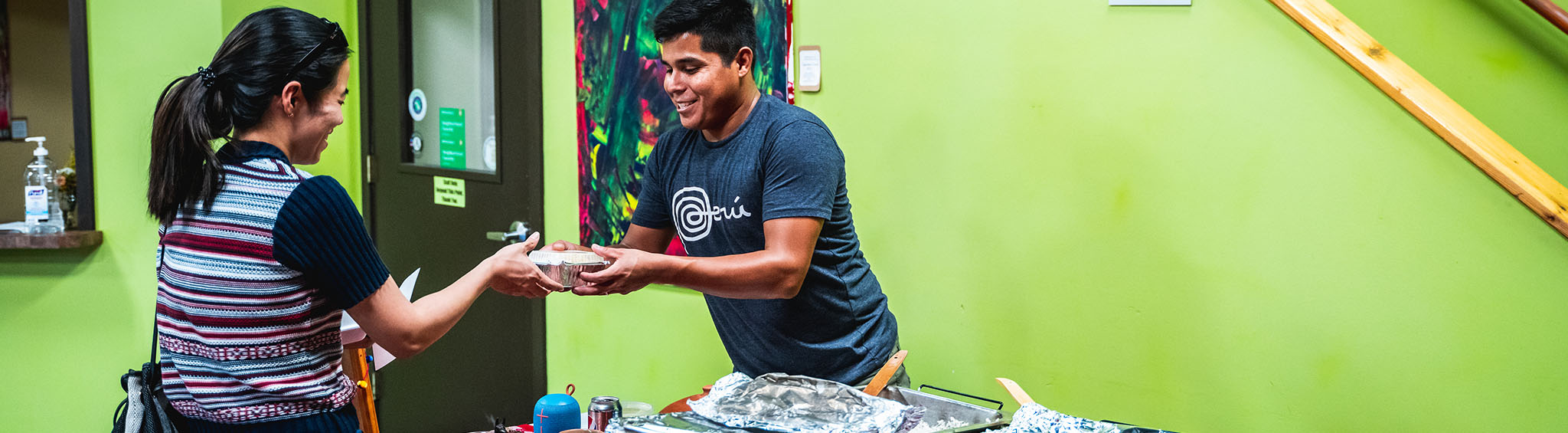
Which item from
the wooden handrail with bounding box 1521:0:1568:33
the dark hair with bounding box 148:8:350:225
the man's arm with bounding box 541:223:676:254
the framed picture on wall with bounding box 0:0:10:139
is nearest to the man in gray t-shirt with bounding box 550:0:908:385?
the man's arm with bounding box 541:223:676:254

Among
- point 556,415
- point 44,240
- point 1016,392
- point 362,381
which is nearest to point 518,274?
point 556,415

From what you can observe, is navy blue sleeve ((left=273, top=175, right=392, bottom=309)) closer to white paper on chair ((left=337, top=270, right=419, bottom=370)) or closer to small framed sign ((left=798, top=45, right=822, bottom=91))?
white paper on chair ((left=337, top=270, right=419, bottom=370))

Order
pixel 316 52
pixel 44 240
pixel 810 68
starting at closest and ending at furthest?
pixel 316 52 < pixel 810 68 < pixel 44 240

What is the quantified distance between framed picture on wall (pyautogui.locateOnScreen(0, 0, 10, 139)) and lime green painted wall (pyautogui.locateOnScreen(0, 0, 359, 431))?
1202 millimetres

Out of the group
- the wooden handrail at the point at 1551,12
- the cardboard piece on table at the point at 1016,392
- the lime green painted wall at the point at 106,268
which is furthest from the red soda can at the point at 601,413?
the lime green painted wall at the point at 106,268

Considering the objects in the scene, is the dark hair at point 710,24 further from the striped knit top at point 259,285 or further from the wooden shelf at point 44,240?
the wooden shelf at point 44,240

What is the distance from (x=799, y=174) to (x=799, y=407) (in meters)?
0.37

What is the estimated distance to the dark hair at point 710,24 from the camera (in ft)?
5.98

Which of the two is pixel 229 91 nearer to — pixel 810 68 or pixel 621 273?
pixel 621 273

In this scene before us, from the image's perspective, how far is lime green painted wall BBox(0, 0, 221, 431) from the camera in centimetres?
331

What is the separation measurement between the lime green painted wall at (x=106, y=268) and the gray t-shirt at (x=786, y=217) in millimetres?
2226

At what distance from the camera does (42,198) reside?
Result: 10.9 feet

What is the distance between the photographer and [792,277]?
173 centimetres

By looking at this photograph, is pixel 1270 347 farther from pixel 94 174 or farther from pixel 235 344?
pixel 94 174
